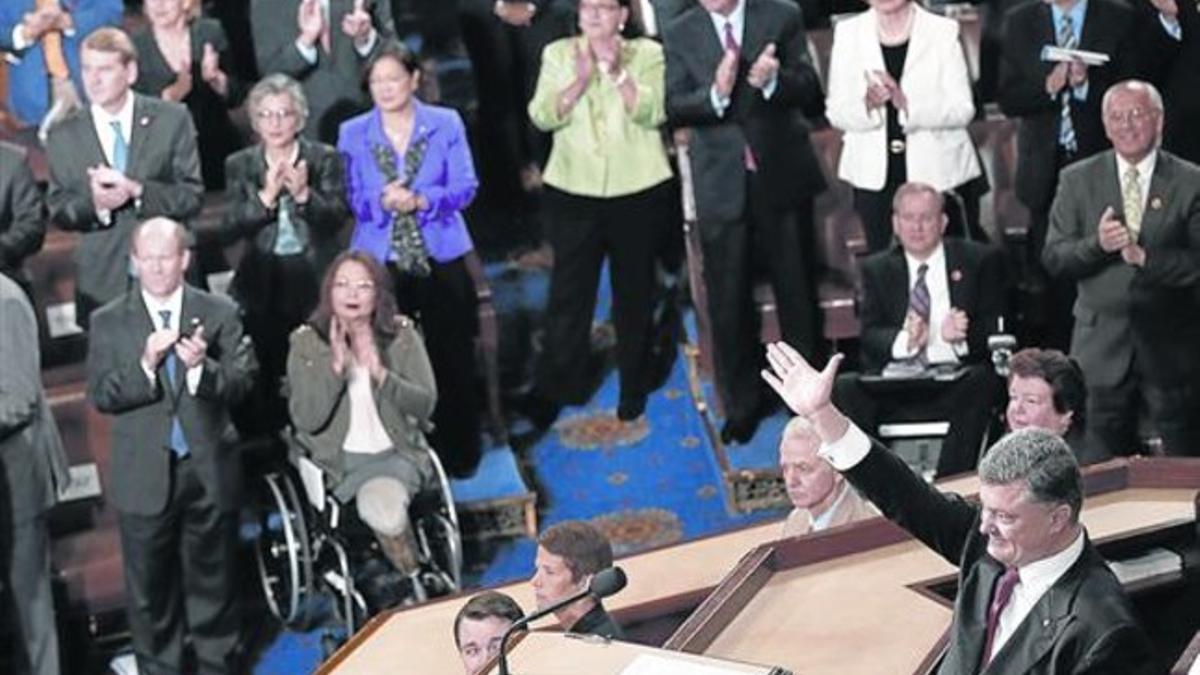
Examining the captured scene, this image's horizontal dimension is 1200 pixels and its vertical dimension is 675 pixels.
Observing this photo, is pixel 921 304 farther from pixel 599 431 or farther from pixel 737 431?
pixel 599 431

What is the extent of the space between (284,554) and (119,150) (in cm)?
131

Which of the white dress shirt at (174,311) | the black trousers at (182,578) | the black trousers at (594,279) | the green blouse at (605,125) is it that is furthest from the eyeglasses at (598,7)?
the black trousers at (182,578)

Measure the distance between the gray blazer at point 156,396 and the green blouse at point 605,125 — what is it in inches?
55.9

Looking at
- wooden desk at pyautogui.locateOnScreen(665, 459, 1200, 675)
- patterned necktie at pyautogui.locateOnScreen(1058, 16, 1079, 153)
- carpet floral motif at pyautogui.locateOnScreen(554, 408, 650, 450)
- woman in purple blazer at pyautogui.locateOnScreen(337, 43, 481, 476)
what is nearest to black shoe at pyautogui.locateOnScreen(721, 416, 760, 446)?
carpet floral motif at pyautogui.locateOnScreen(554, 408, 650, 450)

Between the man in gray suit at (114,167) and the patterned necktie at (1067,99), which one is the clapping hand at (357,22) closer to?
the man in gray suit at (114,167)

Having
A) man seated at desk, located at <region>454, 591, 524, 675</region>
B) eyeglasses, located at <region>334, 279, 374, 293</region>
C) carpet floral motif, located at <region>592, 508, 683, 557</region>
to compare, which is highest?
eyeglasses, located at <region>334, 279, 374, 293</region>

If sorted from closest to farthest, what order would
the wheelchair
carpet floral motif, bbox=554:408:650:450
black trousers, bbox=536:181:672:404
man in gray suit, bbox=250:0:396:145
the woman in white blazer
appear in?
1. the wheelchair
2. the woman in white blazer
3. man in gray suit, bbox=250:0:396:145
4. black trousers, bbox=536:181:672:404
5. carpet floral motif, bbox=554:408:650:450

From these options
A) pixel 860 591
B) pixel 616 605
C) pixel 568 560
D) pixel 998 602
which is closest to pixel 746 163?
pixel 616 605

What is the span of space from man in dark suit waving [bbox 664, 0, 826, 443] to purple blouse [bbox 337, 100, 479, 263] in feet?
2.37

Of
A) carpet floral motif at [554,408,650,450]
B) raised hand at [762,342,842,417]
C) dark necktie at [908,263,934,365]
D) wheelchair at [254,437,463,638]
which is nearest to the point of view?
raised hand at [762,342,842,417]

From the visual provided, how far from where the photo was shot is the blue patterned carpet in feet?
26.4

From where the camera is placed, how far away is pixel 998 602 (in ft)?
15.0

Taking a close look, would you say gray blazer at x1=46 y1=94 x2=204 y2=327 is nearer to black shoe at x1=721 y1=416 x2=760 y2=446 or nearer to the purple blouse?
the purple blouse

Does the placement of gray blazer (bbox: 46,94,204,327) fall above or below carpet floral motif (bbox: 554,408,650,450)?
above
